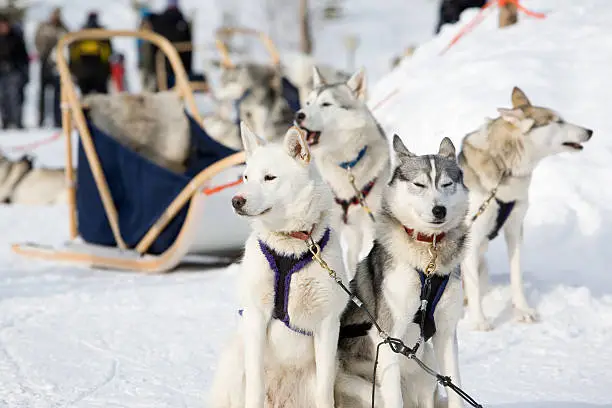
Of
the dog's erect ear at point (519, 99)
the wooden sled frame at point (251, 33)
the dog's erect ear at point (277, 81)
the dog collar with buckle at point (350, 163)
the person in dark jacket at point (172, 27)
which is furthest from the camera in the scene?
the person in dark jacket at point (172, 27)

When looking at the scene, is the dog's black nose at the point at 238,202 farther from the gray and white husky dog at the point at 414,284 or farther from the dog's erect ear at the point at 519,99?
the dog's erect ear at the point at 519,99

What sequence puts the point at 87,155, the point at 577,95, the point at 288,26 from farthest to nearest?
1. the point at 288,26
2. the point at 577,95
3. the point at 87,155

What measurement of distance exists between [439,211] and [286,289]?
0.48 m

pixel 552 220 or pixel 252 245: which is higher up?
pixel 252 245

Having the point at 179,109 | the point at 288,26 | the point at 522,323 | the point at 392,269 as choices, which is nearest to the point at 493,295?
the point at 522,323

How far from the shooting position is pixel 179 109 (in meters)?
5.65

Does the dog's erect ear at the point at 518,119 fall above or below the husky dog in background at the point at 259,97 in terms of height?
above

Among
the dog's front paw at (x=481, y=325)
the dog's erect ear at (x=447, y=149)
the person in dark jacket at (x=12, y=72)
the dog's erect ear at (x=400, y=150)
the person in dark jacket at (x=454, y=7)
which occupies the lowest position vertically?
the person in dark jacket at (x=12, y=72)

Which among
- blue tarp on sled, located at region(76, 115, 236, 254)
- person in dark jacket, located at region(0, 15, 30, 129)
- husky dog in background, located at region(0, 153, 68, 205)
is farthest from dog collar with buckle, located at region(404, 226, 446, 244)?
person in dark jacket, located at region(0, 15, 30, 129)

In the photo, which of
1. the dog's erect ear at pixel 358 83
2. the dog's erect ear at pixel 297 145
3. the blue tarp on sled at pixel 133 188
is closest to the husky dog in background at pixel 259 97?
the blue tarp on sled at pixel 133 188

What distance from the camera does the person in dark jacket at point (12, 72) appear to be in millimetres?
11617

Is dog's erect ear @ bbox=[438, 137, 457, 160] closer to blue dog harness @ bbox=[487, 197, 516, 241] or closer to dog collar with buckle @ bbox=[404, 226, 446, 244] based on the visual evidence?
dog collar with buckle @ bbox=[404, 226, 446, 244]

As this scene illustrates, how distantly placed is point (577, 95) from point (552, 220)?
5.79 feet

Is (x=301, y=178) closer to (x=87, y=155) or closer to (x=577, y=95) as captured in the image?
(x=87, y=155)
